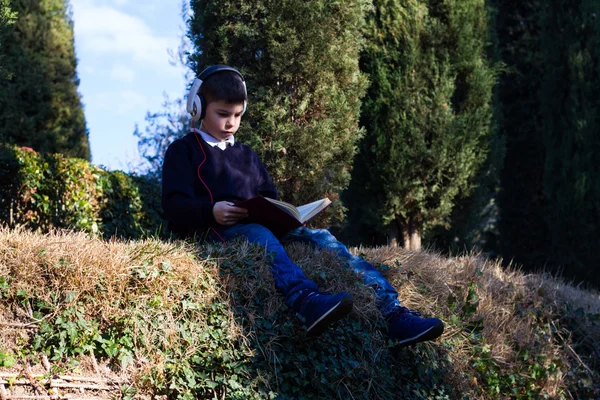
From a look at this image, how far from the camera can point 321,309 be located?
3617mm

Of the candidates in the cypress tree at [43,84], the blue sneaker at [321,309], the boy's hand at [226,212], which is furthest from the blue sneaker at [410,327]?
the cypress tree at [43,84]

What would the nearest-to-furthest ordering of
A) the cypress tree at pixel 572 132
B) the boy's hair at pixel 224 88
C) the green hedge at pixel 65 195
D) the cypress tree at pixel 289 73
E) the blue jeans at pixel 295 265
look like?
the blue jeans at pixel 295 265 < the boy's hair at pixel 224 88 < the cypress tree at pixel 289 73 < the green hedge at pixel 65 195 < the cypress tree at pixel 572 132

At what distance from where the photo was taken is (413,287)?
5090 mm

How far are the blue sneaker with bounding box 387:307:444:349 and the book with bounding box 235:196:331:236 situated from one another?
32.9 inches

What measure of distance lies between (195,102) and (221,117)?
0.20m

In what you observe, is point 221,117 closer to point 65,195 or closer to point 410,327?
point 410,327

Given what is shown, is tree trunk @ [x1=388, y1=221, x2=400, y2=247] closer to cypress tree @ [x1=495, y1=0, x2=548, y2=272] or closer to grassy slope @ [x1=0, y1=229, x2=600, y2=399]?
cypress tree @ [x1=495, y1=0, x2=548, y2=272]

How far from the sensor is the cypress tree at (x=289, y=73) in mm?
6078

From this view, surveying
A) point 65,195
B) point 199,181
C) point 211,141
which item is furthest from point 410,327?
point 65,195

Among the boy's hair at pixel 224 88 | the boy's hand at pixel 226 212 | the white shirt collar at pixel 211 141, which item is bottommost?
the boy's hand at pixel 226 212

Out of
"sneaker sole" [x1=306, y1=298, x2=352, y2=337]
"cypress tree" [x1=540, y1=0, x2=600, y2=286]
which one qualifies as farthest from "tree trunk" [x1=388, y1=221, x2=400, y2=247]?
"sneaker sole" [x1=306, y1=298, x2=352, y2=337]

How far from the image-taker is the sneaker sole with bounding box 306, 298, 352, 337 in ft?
11.5

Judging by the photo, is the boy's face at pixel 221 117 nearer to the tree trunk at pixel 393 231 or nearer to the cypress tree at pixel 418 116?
the cypress tree at pixel 418 116

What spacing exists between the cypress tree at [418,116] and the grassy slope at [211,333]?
11.1 feet
